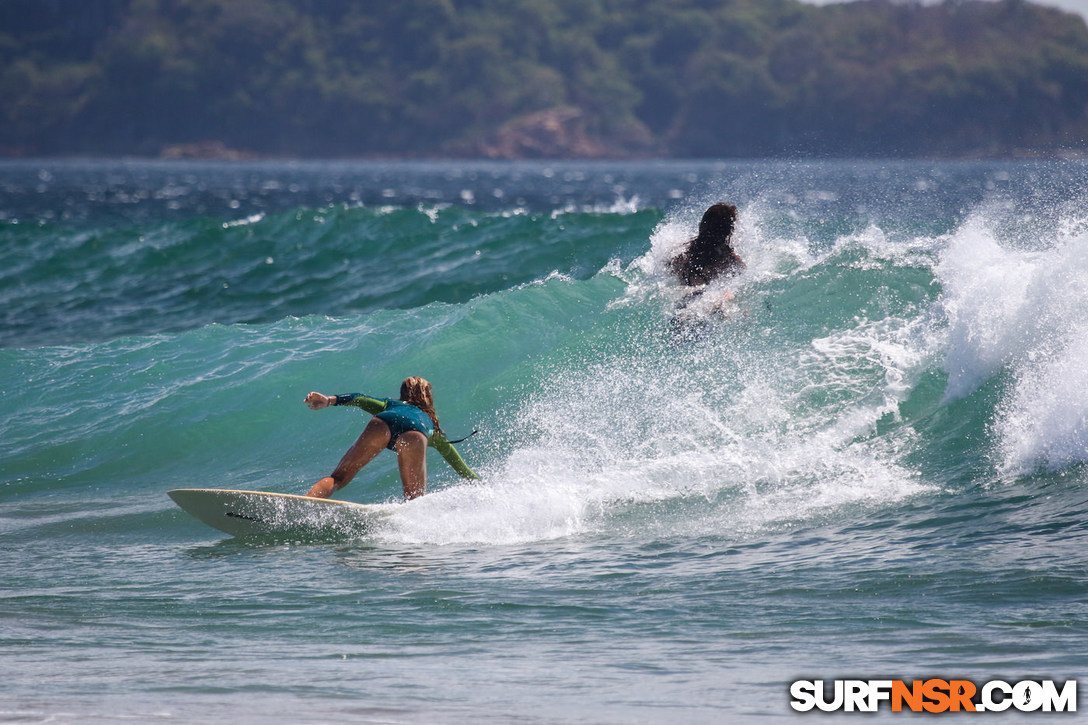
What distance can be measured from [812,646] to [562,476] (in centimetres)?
327

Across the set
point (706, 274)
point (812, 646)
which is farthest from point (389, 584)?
point (706, 274)

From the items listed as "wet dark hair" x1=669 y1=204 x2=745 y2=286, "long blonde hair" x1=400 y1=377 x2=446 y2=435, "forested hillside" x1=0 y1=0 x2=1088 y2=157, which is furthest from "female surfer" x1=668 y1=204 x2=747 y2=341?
"forested hillside" x1=0 y1=0 x2=1088 y2=157

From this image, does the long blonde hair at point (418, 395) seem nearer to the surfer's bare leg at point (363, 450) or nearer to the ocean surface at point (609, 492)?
the surfer's bare leg at point (363, 450)

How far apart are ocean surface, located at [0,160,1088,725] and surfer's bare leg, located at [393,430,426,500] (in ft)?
0.92

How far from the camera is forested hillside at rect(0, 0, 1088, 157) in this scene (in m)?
125

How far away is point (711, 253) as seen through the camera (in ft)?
33.7

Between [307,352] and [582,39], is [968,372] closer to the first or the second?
[307,352]

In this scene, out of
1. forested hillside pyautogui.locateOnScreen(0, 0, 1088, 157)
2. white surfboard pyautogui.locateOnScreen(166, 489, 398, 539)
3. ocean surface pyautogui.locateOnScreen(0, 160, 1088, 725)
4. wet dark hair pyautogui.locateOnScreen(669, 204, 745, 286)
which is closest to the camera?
ocean surface pyautogui.locateOnScreen(0, 160, 1088, 725)

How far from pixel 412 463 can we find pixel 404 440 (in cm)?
17

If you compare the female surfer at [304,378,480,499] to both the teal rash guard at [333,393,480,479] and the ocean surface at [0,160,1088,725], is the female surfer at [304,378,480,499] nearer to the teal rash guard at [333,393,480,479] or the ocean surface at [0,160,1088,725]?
the teal rash guard at [333,393,480,479]

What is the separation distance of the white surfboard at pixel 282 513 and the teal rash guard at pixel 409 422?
540 mm

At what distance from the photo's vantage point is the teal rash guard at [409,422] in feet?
26.3

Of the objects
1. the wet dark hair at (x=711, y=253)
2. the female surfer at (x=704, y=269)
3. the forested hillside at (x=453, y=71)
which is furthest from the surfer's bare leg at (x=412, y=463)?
the forested hillside at (x=453, y=71)

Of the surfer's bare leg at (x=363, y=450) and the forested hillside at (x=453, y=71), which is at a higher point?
the forested hillside at (x=453, y=71)
